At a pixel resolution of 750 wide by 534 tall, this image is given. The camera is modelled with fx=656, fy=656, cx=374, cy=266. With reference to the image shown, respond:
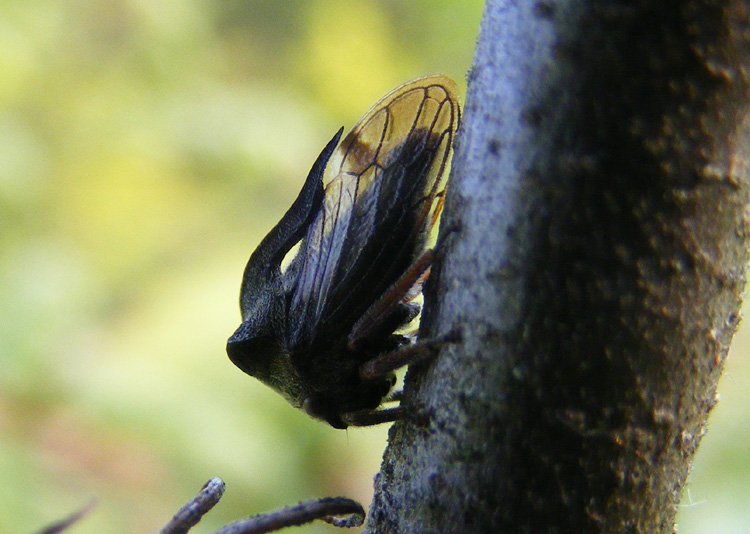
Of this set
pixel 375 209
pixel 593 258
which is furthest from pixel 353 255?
pixel 593 258

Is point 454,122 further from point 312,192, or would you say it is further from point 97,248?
point 97,248

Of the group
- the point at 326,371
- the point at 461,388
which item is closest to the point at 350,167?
the point at 326,371

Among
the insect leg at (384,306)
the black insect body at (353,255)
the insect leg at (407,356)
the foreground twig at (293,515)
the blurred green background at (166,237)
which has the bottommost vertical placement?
the foreground twig at (293,515)

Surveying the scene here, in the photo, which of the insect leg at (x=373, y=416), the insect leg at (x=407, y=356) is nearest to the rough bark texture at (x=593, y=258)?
the insect leg at (x=407, y=356)

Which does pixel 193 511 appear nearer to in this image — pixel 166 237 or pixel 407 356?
pixel 407 356

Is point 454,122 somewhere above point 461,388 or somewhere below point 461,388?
above

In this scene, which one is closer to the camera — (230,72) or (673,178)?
(673,178)

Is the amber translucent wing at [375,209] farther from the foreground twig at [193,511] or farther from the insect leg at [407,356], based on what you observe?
the foreground twig at [193,511]
